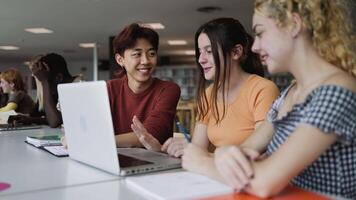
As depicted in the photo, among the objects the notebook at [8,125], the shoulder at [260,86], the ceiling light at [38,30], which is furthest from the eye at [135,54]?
the ceiling light at [38,30]

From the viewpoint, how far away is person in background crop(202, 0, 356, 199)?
2.51 ft

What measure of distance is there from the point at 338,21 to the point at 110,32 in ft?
27.4

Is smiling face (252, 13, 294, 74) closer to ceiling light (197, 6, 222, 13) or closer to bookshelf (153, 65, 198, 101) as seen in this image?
ceiling light (197, 6, 222, 13)

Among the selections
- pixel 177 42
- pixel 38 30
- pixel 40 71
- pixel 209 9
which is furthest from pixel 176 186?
pixel 177 42

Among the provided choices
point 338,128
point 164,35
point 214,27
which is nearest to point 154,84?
point 214,27

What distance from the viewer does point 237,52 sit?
165cm

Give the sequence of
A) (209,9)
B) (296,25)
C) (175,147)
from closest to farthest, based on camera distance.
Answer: (296,25) < (175,147) < (209,9)

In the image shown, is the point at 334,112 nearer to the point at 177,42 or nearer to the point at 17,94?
the point at 17,94

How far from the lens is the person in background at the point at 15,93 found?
330 centimetres

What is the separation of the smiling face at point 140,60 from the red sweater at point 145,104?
Result: 80 millimetres

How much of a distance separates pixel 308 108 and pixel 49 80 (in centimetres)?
208

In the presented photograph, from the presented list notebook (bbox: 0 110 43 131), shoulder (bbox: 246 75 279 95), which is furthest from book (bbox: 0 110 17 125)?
shoulder (bbox: 246 75 279 95)

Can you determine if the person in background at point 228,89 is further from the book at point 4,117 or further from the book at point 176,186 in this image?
the book at point 4,117

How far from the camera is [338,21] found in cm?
92
